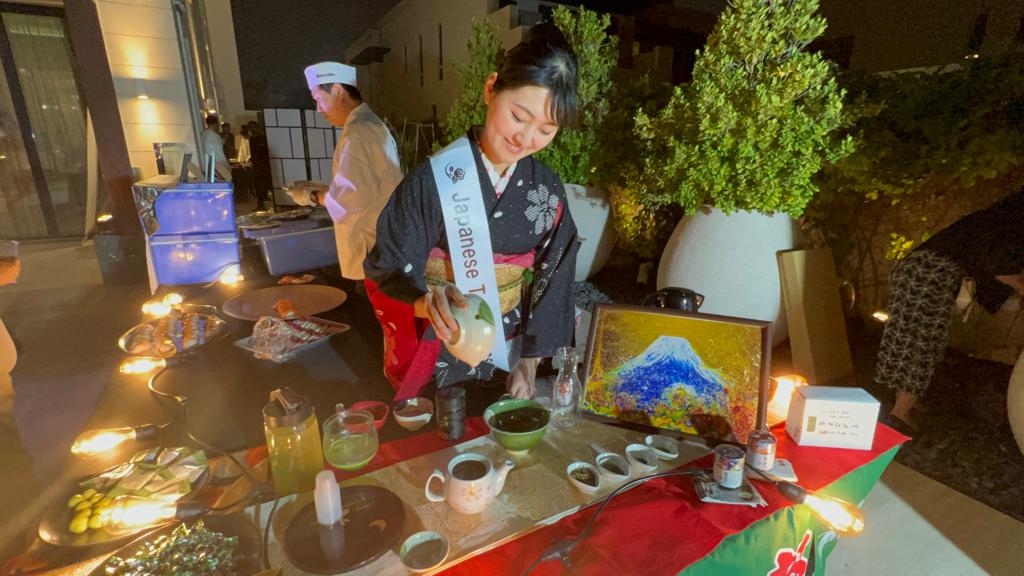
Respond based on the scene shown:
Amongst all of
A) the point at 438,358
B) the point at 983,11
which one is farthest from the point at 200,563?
the point at 983,11

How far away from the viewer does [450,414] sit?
1445 mm

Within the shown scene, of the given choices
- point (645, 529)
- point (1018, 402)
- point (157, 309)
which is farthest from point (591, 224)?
point (645, 529)

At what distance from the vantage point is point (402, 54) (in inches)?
506

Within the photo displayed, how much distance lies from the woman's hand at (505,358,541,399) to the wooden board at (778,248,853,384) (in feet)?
7.19

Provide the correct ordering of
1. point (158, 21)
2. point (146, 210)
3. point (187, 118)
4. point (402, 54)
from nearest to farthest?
point (146, 210)
point (158, 21)
point (187, 118)
point (402, 54)

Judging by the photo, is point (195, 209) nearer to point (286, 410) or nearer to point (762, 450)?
point (286, 410)

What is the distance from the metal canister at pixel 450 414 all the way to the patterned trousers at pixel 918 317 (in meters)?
2.63

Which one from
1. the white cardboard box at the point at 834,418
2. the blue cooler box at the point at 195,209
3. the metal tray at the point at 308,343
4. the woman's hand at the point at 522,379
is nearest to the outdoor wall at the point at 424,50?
the blue cooler box at the point at 195,209

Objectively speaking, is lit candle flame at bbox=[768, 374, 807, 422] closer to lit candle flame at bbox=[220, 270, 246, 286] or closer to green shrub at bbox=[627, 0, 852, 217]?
green shrub at bbox=[627, 0, 852, 217]

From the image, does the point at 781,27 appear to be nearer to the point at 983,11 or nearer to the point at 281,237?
the point at 983,11

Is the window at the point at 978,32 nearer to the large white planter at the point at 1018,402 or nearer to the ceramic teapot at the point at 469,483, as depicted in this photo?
the large white planter at the point at 1018,402

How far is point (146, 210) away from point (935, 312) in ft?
18.6

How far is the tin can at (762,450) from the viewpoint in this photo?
1313 mm

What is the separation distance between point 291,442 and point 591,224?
3.64 m
